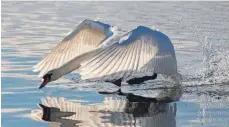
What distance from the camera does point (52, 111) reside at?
381 inches

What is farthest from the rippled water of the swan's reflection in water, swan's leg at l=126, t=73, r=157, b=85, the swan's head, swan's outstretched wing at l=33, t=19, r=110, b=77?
swan's outstretched wing at l=33, t=19, r=110, b=77

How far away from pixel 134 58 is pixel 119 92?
4.17 feet

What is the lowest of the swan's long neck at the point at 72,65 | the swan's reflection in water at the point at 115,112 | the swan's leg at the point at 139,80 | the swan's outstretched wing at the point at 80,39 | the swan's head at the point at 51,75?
the swan's reflection in water at the point at 115,112

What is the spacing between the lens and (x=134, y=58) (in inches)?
404

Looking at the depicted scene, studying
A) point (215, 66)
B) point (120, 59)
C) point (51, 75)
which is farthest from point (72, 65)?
point (215, 66)

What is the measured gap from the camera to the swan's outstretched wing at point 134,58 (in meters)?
9.78

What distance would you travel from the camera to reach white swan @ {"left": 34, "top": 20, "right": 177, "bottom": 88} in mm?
9844

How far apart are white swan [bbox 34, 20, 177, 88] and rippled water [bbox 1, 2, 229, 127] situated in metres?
0.37

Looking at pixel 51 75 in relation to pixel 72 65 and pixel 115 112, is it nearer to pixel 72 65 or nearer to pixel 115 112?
pixel 72 65

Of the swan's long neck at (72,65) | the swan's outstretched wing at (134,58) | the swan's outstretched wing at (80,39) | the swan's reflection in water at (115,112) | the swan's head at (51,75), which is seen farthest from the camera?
the swan's outstretched wing at (80,39)

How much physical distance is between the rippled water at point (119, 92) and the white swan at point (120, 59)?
14.6 inches

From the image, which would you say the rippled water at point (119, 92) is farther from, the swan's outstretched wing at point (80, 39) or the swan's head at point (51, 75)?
the swan's outstretched wing at point (80, 39)

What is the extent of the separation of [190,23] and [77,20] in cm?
390

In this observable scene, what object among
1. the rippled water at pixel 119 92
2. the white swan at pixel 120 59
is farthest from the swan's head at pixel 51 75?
the rippled water at pixel 119 92
